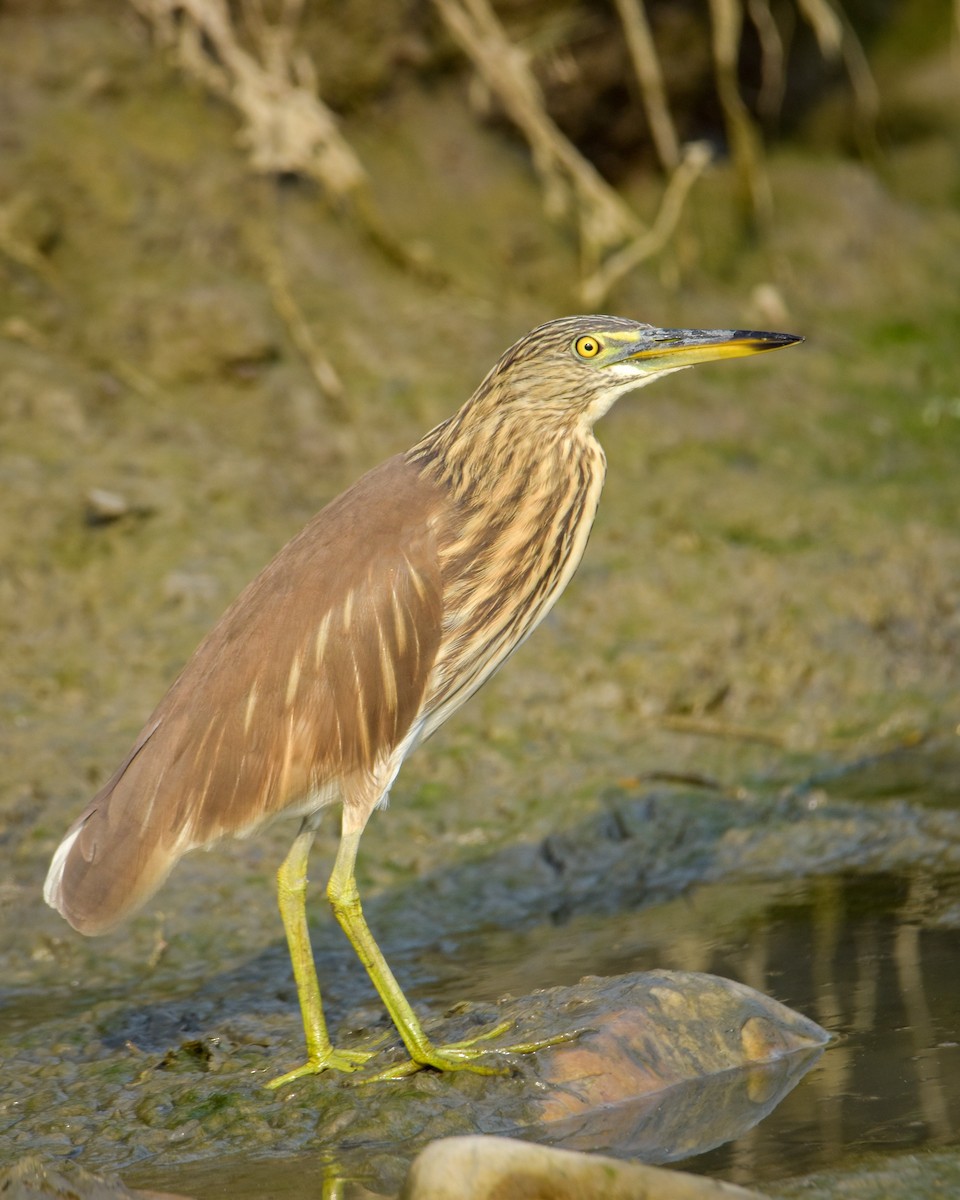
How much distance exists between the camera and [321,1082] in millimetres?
4266

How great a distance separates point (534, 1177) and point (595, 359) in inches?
96.4

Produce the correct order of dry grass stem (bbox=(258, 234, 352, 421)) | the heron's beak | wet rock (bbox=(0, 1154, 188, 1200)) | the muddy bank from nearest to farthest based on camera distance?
wet rock (bbox=(0, 1154, 188, 1200)) < the heron's beak < the muddy bank < dry grass stem (bbox=(258, 234, 352, 421))

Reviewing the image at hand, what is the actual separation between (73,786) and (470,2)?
4.86m

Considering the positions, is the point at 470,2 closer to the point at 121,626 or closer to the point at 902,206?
the point at 902,206

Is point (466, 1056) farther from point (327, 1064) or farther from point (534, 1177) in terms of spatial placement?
point (534, 1177)

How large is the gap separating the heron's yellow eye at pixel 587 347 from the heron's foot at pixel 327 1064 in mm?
2081

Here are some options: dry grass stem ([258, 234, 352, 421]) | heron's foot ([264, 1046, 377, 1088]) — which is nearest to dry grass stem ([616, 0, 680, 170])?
dry grass stem ([258, 234, 352, 421])

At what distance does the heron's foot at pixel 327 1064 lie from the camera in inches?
169

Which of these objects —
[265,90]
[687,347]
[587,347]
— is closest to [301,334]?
[265,90]

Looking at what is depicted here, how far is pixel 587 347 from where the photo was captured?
189 inches

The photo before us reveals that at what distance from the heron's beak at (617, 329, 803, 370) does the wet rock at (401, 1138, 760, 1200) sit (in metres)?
2.39

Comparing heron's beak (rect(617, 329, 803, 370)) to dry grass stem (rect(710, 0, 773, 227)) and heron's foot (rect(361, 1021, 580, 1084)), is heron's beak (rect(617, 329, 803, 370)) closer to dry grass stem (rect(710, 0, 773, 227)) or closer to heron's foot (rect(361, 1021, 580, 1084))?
heron's foot (rect(361, 1021, 580, 1084))

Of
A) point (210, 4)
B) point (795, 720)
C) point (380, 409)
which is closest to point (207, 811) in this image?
point (795, 720)

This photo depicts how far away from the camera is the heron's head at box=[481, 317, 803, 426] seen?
15.7 feet
